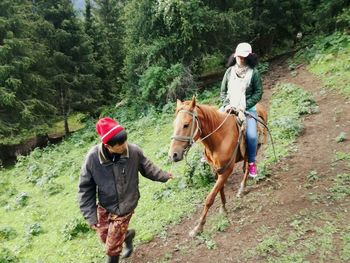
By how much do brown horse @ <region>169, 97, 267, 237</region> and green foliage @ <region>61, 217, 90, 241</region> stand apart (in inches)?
129

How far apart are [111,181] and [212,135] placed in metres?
2.37

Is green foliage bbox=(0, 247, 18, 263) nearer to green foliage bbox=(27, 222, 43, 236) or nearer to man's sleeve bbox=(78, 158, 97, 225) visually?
green foliage bbox=(27, 222, 43, 236)

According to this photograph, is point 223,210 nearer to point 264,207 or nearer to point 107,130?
point 264,207

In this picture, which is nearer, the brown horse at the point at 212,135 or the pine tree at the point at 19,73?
the brown horse at the point at 212,135

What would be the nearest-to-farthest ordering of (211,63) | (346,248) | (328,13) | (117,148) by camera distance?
(117,148) → (346,248) → (328,13) → (211,63)

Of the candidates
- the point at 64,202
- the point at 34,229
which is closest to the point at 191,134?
the point at 34,229

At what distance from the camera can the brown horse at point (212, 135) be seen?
19.9ft

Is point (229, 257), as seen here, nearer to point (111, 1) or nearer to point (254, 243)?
A: point (254, 243)

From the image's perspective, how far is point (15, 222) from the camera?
11.4 metres

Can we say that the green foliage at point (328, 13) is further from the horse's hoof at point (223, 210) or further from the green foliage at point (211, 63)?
the horse's hoof at point (223, 210)

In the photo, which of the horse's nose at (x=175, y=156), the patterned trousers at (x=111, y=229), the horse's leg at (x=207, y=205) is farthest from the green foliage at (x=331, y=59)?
the patterned trousers at (x=111, y=229)

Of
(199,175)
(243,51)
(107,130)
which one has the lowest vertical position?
(199,175)

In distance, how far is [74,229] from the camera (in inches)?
353

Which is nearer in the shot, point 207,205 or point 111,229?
point 111,229
